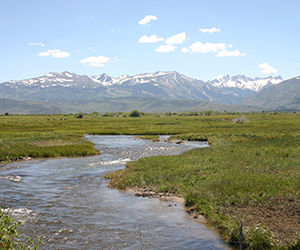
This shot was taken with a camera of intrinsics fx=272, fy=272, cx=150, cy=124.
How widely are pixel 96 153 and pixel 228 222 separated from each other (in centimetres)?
3326

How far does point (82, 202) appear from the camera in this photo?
67.3 feet

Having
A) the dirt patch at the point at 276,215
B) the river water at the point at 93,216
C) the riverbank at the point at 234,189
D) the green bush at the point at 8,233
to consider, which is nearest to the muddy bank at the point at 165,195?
the riverbank at the point at 234,189

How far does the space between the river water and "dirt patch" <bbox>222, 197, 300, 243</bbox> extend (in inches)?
81.7

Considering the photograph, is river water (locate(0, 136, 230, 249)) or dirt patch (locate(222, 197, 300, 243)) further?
river water (locate(0, 136, 230, 249))

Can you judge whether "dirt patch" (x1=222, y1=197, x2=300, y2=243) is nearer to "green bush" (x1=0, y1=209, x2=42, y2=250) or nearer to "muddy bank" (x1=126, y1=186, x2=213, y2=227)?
"muddy bank" (x1=126, y1=186, x2=213, y2=227)

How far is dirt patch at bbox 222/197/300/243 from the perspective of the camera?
1389cm

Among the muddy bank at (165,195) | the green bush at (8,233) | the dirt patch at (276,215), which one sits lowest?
the muddy bank at (165,195)

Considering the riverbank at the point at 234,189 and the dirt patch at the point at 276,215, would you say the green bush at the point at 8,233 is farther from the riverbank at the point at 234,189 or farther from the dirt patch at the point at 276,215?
the dirt patch at the point at 276,215

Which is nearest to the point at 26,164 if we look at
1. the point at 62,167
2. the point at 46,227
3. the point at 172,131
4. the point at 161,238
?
the point at 62,167

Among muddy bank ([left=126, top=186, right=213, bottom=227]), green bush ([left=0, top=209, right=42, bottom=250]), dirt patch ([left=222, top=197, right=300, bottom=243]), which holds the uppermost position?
green bush ([left=0, top=209, right=42, bottom=250])

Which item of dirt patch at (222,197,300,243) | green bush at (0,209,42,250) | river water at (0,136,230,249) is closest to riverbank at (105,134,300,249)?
dirt patch at (222,197,300,243)

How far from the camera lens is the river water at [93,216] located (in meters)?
14.3

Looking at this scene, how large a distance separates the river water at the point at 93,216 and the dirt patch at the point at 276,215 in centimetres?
207

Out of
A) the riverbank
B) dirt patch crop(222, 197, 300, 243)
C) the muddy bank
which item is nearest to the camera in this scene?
dirt patch crop(222, 197, 300, 243)
